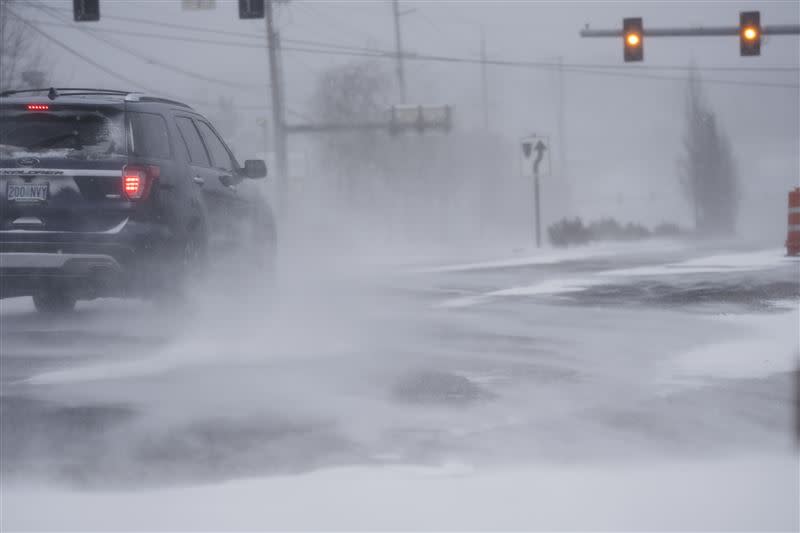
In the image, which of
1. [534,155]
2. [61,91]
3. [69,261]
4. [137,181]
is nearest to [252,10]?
[534,155]

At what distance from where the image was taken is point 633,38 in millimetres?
26453

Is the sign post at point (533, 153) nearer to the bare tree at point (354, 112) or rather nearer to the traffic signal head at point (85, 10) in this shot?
the traffic signal head at point (85, 10)

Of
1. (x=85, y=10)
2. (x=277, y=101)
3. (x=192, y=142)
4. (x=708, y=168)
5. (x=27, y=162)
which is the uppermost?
(x=85, y=10)

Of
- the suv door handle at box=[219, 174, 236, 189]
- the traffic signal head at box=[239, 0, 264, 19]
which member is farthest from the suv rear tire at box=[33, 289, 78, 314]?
the traffic signal head at box=[239, 0, 264, 19]

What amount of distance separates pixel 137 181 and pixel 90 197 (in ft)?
1.19

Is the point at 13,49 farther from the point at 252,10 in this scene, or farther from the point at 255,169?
the point at 255,169

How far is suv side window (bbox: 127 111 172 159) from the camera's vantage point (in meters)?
9.24

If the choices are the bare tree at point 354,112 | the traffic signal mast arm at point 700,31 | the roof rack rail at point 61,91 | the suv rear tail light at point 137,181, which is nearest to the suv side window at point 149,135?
the suv rear tail light at point 137,181

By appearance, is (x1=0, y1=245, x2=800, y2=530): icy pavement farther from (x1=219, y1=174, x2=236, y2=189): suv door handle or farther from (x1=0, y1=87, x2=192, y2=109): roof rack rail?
(x1=0, y1=87, x2=192, y2=109): roof rack rail

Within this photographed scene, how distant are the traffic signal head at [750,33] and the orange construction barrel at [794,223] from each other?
724cm

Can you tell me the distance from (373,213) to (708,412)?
62.2 m

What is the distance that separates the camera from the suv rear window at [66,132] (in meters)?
9.08

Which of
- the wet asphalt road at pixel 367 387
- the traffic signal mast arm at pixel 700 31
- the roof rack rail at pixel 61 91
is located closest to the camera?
the wet asphalt road at pixel 367 387

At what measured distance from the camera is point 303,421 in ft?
19.6
